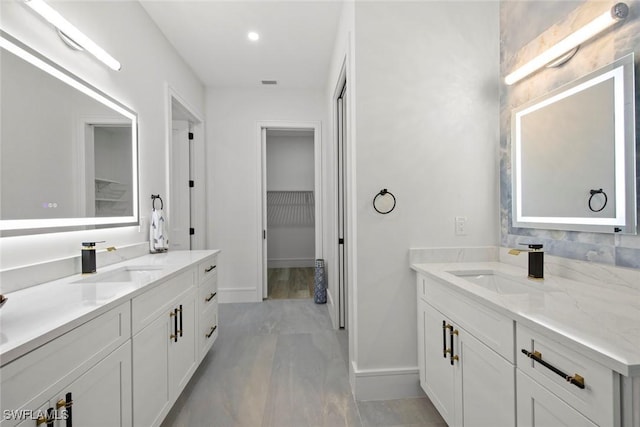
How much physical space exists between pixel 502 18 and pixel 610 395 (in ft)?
6.93

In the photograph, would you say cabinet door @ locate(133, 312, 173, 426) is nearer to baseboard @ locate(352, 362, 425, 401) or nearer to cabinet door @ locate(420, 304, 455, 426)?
baseboard @ locate(352, 362, 425, 401)

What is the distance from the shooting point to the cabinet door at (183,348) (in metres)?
1.55

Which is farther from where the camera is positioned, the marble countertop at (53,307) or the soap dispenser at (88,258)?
the soap dispenser at (88,258)

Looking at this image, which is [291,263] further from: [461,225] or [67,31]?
[67,31]

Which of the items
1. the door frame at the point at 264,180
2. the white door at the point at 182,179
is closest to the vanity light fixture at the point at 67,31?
the white door at the point at 182,179

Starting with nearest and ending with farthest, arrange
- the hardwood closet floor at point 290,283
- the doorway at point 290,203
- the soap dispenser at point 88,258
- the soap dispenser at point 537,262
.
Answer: the soap dispenser at point 537,262, the soap dispenser at point 88,258, the hardwood closet floor at point 290,283, the doorway at point 290,203

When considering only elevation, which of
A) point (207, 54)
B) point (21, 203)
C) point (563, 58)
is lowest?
point (21, 203)

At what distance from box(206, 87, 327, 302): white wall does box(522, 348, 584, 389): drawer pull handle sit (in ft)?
10.2

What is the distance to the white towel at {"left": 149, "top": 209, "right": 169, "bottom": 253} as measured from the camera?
2.22m

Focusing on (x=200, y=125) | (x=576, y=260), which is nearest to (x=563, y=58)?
(x=576, y=260)

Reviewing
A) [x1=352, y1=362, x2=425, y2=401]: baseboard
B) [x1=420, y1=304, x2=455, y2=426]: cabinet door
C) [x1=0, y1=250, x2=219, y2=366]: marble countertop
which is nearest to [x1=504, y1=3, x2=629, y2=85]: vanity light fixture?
[x1=420, y1=304, x2=455, y2=426]: cabinet door

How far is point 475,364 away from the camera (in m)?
1.18

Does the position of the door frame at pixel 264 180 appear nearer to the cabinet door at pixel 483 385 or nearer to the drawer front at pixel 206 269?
the drawer front at pixel 206 269

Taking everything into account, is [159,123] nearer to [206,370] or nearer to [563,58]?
[206,370]
